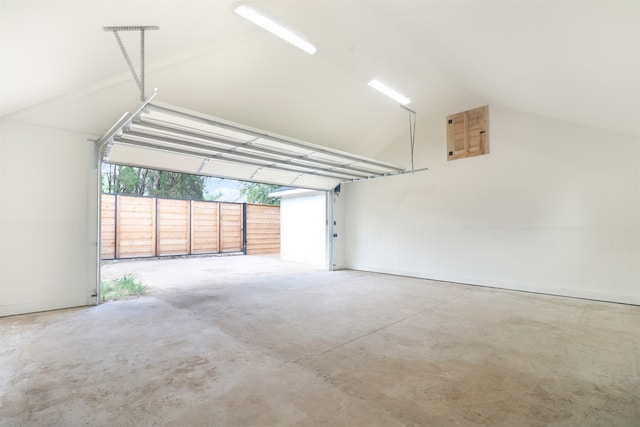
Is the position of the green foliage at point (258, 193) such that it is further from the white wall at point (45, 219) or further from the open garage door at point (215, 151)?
the white wall at point (45, 219)

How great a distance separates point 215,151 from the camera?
4816 millimetres

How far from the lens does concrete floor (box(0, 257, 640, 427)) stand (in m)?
1.75

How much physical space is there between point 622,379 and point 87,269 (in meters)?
5.92

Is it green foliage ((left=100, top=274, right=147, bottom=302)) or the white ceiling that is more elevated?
the white ceiling

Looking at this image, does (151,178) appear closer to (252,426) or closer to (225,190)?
(225,190)

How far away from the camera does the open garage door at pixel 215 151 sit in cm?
346

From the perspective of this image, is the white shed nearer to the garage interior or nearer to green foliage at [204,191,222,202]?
the garage interior

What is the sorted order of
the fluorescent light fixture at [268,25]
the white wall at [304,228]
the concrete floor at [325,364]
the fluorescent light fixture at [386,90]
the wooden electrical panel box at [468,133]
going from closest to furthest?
the concrete floor at [325,364], the fluorescent light fixture at [268,25], the fluorescent light fixture at [386,90], the wooden electrical panel box at [468,133], the white wall at [304,228]

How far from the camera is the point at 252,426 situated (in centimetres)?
162

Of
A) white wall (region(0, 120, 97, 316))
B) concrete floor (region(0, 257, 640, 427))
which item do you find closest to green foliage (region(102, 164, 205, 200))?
white wall (region(0, 120, 97, 316))

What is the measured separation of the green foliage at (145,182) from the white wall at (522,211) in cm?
1189

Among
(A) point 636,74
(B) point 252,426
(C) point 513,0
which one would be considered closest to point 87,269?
(B) point 252,426

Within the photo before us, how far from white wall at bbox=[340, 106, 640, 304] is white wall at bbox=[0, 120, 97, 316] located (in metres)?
5.70

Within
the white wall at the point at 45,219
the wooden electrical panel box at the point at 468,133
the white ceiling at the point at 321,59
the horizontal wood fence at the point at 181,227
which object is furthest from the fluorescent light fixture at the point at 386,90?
the horizontal wood fence at the point at 181,227
